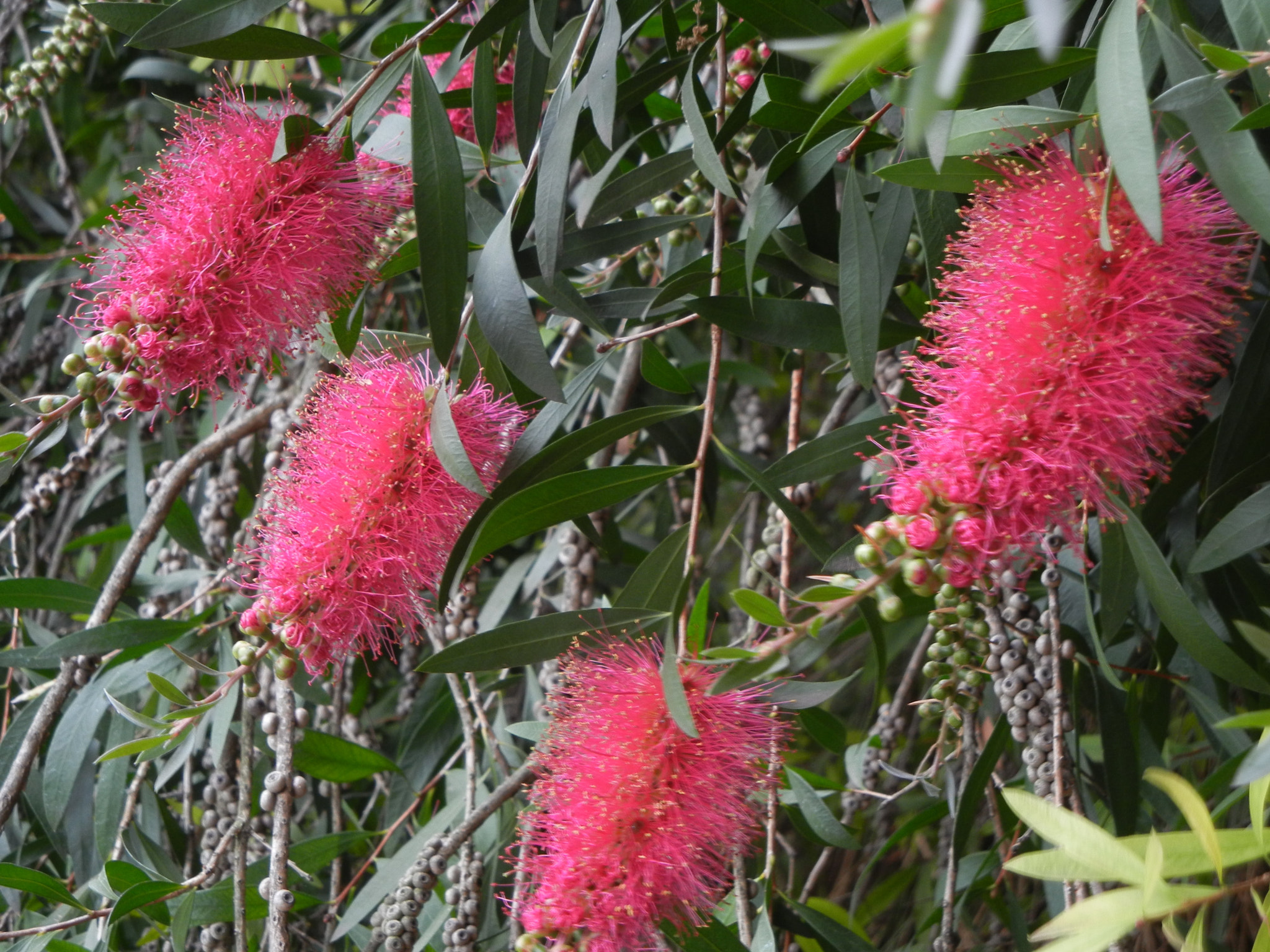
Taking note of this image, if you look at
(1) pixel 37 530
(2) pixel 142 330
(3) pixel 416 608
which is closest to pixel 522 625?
(3) pixel 416 608

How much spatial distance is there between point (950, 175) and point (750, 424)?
93 centimetres

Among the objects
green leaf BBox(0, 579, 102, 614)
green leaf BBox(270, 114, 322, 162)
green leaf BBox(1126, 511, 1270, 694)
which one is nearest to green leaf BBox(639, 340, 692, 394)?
green leaf BBox(270, 114, 322, 162)

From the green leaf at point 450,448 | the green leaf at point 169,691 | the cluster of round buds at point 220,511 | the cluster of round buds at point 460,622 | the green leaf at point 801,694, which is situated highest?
the green leaf at point 450,448

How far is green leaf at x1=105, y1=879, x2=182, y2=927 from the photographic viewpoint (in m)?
0.99

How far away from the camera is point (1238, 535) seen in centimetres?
82

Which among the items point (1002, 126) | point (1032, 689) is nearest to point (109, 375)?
point (1002, 126)

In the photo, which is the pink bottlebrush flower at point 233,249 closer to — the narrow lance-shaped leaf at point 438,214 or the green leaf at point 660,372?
the narrow lance-shaped leaf at point 438,214

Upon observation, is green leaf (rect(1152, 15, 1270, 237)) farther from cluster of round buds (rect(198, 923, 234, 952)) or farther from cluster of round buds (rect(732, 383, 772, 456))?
cluster of round buds (rect(198, 923, 234, 952))

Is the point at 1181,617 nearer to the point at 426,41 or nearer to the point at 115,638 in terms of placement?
the point at 426,41

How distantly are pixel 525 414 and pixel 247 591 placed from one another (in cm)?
64

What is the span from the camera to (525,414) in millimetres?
970

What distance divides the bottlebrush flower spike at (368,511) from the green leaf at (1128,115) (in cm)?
55

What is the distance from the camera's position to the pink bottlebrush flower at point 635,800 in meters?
0.78

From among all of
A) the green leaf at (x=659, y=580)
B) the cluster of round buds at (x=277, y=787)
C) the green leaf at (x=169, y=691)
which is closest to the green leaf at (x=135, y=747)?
the green leaf at (x=169, y=691)
